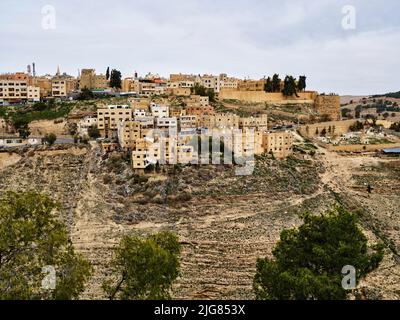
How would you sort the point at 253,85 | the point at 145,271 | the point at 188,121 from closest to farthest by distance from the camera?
the point at 145,271
the point at 188,121
the point at 253,85

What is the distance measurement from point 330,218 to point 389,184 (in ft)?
56.5

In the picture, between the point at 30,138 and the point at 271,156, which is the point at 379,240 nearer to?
the point at 271,156

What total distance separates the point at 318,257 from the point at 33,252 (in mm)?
4627

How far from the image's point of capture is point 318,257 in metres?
8.46

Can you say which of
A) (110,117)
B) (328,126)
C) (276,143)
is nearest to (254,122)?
(276,143)

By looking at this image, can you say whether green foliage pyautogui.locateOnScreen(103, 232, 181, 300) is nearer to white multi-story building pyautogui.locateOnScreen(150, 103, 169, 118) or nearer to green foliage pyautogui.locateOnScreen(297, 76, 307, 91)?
white multi-story building pyautogui.locateOnScreen(150, 103, 169, 118)

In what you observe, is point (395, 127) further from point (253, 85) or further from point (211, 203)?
point (211, 203)

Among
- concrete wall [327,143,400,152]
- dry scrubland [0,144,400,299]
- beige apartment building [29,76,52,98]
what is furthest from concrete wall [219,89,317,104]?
beige apartment building [29,76,52,98]

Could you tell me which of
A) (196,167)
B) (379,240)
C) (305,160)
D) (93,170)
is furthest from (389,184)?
(93,170)

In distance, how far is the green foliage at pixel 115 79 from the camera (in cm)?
4049

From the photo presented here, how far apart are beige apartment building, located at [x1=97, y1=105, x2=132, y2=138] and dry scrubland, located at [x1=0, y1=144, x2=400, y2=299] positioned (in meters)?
3.00

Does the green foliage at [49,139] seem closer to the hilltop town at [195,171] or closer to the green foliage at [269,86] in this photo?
the hilltop town at [195,171]

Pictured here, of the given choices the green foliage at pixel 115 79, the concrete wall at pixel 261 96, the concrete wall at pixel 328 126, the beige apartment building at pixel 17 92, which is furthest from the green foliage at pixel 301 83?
the beige apartment building at pixel 17 92

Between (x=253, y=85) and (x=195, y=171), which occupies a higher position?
(x=253, y=85)
